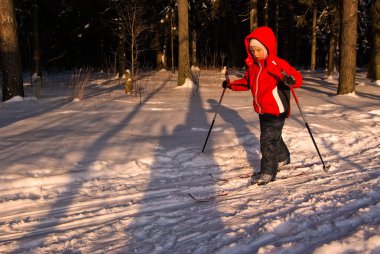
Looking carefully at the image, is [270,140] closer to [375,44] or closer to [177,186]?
[177,186]

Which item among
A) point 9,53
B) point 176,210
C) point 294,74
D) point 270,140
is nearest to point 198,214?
point 176,210

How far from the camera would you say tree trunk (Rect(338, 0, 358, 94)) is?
12141 millimetres

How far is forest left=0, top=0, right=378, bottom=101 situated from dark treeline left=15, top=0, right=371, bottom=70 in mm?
58

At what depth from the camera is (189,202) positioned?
163 inches

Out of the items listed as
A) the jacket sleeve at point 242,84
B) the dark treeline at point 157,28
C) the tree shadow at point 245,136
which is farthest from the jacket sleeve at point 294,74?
the dark treeline at point 157,28

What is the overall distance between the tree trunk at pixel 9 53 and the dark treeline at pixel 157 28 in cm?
530

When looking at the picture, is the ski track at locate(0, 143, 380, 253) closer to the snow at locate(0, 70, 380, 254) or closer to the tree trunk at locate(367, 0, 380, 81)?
the snow at locate(0, 70, 380, 254)

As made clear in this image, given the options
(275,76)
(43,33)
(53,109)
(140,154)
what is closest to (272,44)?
(275,76)

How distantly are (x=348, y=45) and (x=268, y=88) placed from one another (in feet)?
28.2

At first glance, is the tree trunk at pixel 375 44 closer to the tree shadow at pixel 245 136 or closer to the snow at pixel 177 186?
the snow at pixel 177 186

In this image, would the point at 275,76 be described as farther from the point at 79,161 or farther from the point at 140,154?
the point at 79,161

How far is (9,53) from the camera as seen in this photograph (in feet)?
35.6

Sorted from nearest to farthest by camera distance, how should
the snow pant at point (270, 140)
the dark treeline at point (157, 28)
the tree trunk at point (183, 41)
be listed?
1. the snow pant at point (270, 140)
2. the tree trunk at point (183, 41)
3. the dark treeline at point (157, 28)

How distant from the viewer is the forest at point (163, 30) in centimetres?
1690
